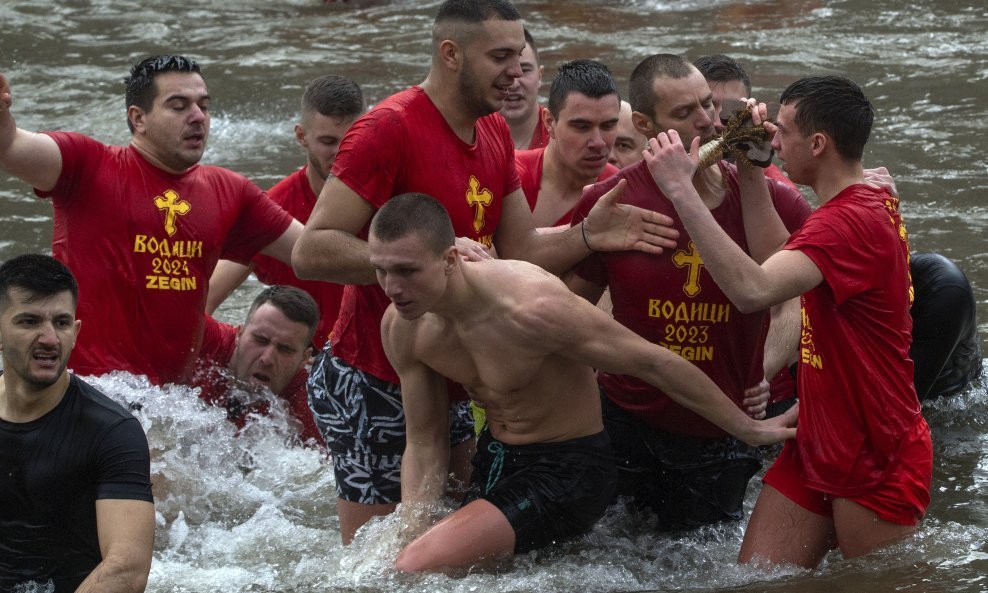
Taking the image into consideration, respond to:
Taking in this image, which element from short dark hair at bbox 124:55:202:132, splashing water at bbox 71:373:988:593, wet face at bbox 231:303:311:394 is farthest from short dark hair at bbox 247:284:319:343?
short dark hair at bbox 124:55:202:132

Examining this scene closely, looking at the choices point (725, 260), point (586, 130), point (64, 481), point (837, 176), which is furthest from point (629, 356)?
point (64, 481)

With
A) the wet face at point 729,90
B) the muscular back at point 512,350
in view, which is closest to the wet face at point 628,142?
the wet face at point 729,90

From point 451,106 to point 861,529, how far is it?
7.19 ft

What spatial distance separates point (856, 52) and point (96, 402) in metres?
12.5

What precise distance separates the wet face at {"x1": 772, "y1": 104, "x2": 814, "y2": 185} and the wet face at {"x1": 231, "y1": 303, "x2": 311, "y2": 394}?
3.41m

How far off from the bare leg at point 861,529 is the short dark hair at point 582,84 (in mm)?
2292

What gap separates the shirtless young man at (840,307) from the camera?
4.70 meters

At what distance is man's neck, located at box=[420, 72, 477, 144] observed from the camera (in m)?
5.30

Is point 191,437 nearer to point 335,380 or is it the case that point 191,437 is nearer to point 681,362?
point 335,380

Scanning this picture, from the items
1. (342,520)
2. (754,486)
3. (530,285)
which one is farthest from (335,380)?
(754,486)

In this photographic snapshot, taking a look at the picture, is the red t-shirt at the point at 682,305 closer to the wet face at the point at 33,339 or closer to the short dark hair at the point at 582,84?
the short dark hair at the point at 582,84

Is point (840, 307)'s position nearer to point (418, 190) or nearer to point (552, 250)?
point (552, 250)

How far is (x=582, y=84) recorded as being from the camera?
6.32 meters

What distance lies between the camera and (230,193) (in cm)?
674
